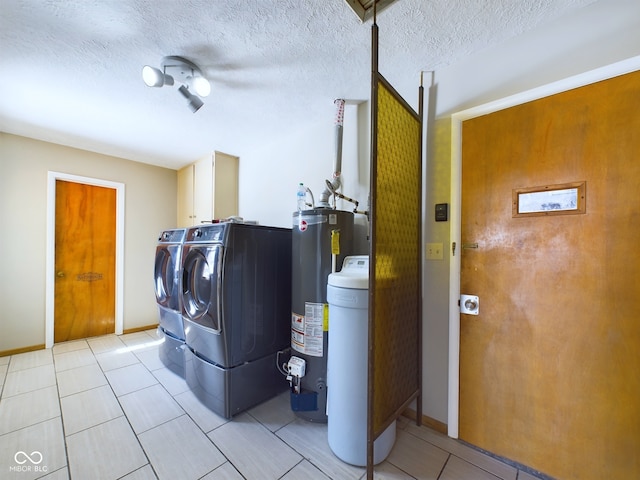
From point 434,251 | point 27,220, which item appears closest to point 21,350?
point 27,220

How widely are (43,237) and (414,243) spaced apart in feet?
12.7

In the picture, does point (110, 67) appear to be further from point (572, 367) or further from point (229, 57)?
point (572, 367)

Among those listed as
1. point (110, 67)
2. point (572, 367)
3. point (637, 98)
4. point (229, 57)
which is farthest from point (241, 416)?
point (637, 98)

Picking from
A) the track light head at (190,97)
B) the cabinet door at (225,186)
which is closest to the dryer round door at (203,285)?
the track light head at (190,97)

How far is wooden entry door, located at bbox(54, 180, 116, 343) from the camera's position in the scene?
9.59 ft

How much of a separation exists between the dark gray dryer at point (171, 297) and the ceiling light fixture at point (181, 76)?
1.05m

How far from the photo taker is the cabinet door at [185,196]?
3.46 m

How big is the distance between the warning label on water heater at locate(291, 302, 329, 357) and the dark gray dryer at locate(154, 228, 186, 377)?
41.3 inches

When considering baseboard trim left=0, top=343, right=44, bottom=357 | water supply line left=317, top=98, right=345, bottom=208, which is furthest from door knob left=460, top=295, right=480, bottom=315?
baseboard trim left=0, top=343, right=44, bottom=357

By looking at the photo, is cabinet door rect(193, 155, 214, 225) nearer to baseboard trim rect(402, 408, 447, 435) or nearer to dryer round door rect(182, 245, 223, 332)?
dryer round door rect(182, 245, 223, 332)

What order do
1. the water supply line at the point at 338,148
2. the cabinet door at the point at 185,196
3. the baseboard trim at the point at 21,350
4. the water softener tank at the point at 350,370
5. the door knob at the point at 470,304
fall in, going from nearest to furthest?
the water softener tank at the point at 350,370 < the door knob at the point at 470,304 < the water supply line at the point at 338,148 < the baseboard trim at the point at 21,350 < the cabinet door at the point at 185,196

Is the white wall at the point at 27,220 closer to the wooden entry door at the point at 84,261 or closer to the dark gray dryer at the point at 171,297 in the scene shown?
the wooden entry door at the point at 84,261

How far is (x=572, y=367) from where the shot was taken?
120cm

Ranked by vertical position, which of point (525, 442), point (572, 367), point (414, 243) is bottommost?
point (525, 442)
